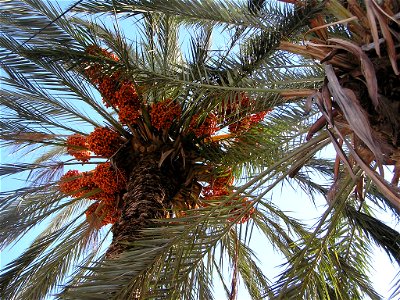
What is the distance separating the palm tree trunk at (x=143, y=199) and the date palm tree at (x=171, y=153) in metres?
0.01

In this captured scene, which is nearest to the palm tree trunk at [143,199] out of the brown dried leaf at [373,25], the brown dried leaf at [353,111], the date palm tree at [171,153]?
the date palm tree at [171,153]

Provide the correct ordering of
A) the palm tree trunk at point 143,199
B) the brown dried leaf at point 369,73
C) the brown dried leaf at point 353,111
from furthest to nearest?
the palm tree trunk at point 143,199
the brown dried leaf at point 369,73
the brown dried leaf at point 353,111

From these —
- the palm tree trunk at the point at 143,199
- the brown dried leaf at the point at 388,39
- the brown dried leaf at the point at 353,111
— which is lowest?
the brown dried leaf at the point at 353,111

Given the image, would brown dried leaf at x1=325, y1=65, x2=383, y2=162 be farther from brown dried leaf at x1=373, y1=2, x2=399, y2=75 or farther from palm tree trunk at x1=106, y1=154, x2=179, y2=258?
palm tree trunk at x1=106, y1=154, x2=179, y2=258

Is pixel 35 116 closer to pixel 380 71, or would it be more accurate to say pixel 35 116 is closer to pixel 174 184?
pixel 174 184

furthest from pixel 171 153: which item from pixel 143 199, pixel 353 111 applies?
pixel 353 111

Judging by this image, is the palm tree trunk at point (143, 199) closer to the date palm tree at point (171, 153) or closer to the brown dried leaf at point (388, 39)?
the date palm tree at point (171, 153)

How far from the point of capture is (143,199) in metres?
4.77

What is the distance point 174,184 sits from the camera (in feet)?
17.1

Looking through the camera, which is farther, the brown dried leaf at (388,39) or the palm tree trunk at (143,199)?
the palm tree trunk at (143,199)

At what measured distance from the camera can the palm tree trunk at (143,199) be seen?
445cm

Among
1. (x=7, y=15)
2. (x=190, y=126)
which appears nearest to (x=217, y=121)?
(x=190, y=126)

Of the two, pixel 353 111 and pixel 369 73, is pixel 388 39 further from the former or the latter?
pixel 353 111

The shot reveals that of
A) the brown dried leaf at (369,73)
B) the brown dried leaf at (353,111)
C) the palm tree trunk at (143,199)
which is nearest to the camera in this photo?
the brown dried leaf at (353,111)
